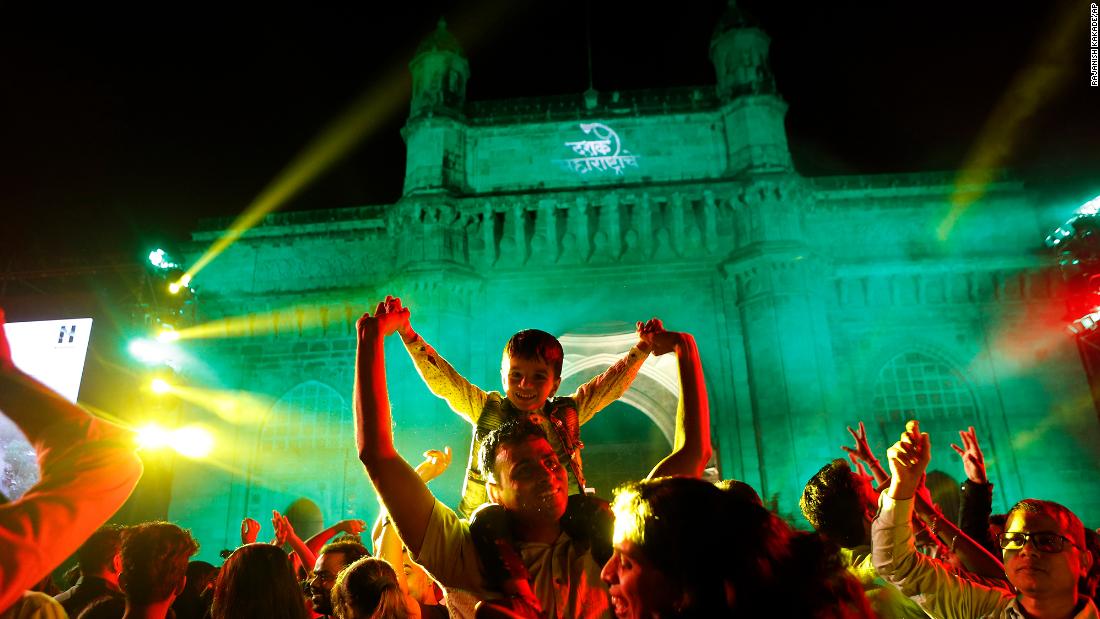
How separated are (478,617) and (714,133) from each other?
16.2 metres

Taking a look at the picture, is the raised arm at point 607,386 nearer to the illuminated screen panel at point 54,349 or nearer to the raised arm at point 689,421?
the raised arm at point 689,421

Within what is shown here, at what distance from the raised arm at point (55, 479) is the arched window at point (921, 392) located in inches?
629

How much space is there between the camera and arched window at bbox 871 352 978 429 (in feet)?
50.5

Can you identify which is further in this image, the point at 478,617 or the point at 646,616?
the point at 478,617

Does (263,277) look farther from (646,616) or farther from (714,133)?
(646,616)

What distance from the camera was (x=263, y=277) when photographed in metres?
17.2

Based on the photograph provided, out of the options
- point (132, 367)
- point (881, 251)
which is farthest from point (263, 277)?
point (881, 251)

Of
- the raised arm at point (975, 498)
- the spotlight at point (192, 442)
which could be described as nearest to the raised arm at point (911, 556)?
the raised arm at point (975, 498)

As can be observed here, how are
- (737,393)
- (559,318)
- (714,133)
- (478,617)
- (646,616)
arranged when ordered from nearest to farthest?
(646,616), (478,617), (737,393), (559,318), (714,133)

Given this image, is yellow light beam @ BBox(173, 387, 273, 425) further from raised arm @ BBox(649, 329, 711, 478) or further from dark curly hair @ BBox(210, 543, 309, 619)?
raised arm @ BBox(649, 329, 711, 478)

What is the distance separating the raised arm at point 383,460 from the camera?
215 cm

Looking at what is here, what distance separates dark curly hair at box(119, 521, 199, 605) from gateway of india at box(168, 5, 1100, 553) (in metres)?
10.6

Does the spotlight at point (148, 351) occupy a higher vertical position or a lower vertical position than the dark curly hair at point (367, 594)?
higher

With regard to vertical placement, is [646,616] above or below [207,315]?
below
